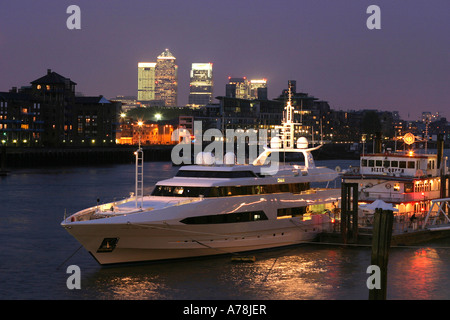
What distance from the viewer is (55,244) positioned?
116 ft

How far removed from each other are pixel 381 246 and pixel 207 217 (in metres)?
Answer: 9.99

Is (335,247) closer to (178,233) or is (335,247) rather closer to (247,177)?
(247,177)

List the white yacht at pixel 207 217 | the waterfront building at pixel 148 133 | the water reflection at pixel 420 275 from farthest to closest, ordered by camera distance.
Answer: the waterfront building at pixel 148 133, the white yacht at pixel 207 217, the water reflection at pixel 420 275

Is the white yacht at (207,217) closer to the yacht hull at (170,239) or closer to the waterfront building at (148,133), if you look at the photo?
the yacht hull at (170,239)

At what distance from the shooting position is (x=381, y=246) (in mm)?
20953

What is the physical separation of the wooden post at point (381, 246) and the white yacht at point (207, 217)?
970 cm

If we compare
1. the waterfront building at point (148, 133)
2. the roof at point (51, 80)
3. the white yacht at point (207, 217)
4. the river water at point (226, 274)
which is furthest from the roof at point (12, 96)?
the white yacht at point (207, 217)

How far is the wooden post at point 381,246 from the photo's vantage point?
20844mm

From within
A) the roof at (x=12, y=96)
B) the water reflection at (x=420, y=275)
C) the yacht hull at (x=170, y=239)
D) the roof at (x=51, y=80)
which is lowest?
the water reflection at (x=420, y=275)

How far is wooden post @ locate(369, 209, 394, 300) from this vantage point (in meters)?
20.8

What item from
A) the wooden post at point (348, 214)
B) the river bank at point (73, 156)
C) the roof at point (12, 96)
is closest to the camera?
the wooden post at point (348, 214)

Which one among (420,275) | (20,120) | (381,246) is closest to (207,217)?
(420,275)

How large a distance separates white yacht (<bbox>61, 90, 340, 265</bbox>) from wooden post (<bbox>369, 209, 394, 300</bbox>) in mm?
9698
